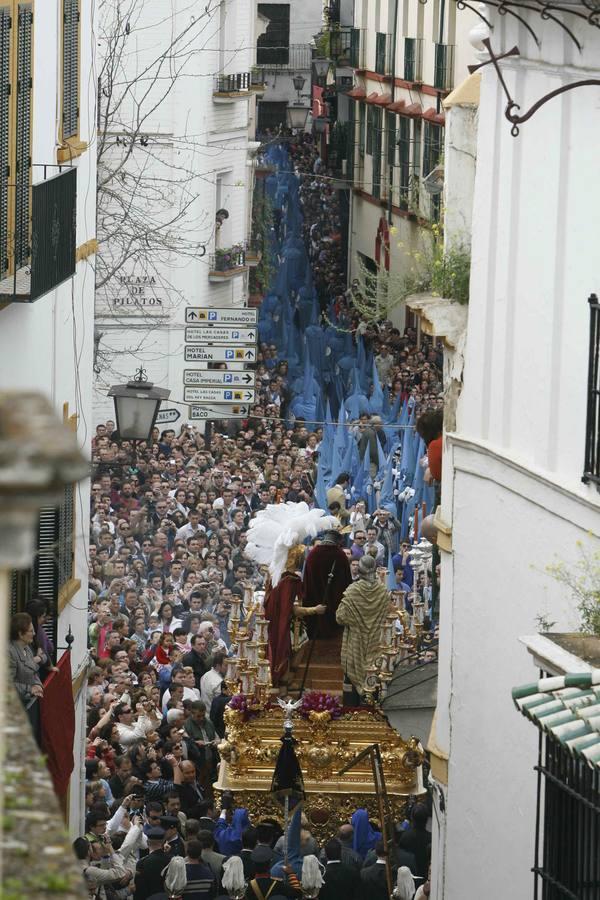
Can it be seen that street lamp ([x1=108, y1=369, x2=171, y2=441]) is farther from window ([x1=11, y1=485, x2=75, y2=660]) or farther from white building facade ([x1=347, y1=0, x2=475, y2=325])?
white building facade ([x1=347, y1=0, x2=475, y2=325])

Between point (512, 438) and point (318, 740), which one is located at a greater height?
point (512, 438)

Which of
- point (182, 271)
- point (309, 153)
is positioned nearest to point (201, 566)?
point (182, 271)

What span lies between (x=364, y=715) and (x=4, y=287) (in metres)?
5.42

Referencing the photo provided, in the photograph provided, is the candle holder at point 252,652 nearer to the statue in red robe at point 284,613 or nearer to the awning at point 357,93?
the statue in red robe at point 284,613

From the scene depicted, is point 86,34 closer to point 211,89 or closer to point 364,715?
point 364,715

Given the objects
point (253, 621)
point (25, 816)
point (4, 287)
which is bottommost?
point (253, 621)

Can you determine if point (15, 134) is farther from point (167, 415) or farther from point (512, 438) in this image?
point (167, 415)

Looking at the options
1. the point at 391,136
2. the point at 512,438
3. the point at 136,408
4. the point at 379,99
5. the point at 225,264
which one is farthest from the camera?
the point at 379,99

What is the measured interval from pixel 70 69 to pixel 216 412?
25.1 feet

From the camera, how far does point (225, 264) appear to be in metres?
36.9

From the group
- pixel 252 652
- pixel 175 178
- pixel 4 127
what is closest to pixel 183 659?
pixel 252 652

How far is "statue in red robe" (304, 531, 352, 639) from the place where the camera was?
1767 cm

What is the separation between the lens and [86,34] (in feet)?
58.1

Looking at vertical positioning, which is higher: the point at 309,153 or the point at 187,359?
the point at 309,153
